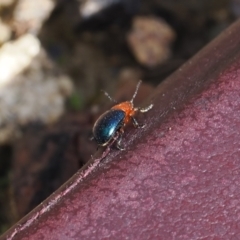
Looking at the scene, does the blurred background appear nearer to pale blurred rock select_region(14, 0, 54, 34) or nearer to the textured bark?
pale blurred rock select_region(14, 0, 54, 34)

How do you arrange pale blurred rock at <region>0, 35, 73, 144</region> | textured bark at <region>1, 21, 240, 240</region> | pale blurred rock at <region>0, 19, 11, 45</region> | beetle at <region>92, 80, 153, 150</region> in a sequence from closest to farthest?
textured bark at <region>1, 21, 240, 240</region> → beetle at <region>92, 80, 153, 150</region> → pale blurred rock at <region>0, 35, 73, 144</region> → pale blurred rock at <region>0, 19, 11, 45</region>

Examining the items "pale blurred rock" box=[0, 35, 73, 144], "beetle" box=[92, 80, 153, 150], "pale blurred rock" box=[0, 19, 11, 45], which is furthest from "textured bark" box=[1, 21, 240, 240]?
"pale blurred rock" box=[0, 19, 11, 45]

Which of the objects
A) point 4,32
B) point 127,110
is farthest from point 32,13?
point 127,110

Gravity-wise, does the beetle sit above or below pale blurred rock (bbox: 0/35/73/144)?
above

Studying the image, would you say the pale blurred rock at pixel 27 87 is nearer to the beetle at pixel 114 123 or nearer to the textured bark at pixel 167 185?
the beetle at pixel 114 123

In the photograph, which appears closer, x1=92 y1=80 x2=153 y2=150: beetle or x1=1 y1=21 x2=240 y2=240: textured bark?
x1=1 y1=21 x2=240 y2=240: textured bark

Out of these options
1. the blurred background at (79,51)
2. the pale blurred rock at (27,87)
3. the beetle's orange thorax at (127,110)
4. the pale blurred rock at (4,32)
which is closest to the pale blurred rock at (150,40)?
the blurred background at (79,51)

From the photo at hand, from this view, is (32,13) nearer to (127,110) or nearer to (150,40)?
(150,40)

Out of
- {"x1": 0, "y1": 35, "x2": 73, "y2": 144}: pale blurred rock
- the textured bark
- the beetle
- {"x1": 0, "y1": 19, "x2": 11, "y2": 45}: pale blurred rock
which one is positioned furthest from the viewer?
{"x1": 0, "y1": 19, "x2": 11, "y2": 45}: pale blurred rock
